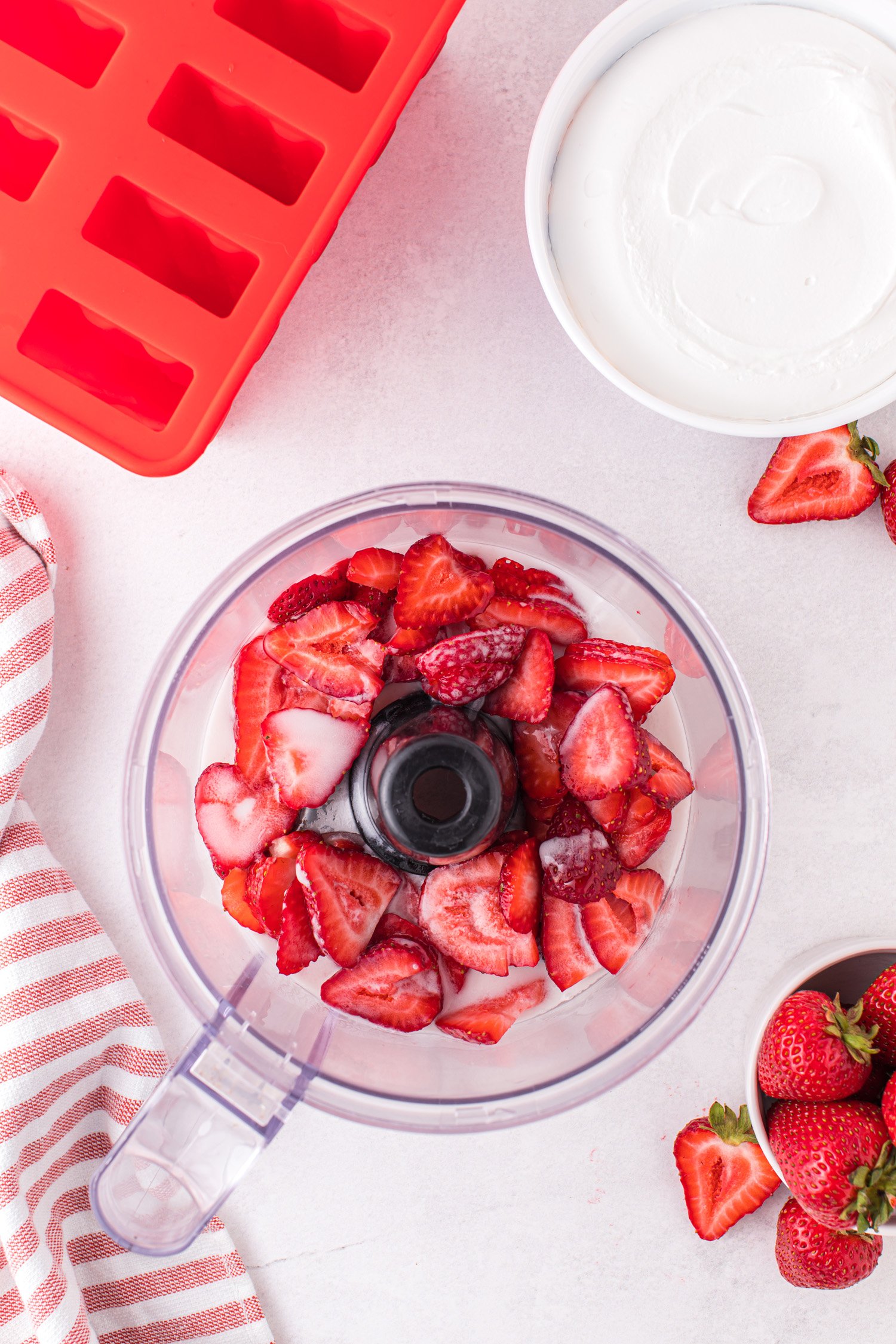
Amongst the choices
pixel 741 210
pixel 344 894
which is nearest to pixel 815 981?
pixel 344 894

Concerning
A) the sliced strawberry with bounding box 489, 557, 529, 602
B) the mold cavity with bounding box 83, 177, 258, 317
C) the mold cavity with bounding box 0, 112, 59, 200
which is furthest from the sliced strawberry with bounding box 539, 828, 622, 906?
the mold cavity with bounding box 0, 112, 59, 200

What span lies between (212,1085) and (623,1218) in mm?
547

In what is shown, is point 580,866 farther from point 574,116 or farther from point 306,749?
point 574,116

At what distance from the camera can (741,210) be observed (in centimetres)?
89

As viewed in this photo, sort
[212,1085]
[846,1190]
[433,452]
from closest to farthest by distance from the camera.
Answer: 1. [212,1085]
2. [846,1190]
3. [433,452]

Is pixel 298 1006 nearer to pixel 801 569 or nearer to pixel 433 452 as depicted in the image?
pixel 433 452

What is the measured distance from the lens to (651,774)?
3.03 feet

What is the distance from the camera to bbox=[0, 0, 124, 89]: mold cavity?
942mm

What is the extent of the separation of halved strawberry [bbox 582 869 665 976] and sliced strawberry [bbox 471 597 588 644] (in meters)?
0.22

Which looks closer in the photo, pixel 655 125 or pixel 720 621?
pixel 655 125

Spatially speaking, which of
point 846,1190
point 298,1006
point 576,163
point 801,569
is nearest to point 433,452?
point 576,163

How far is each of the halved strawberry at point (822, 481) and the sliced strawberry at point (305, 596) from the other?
44 centimetres

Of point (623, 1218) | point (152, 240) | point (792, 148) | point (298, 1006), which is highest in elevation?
point (792, 148)

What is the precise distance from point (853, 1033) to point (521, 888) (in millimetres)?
355
